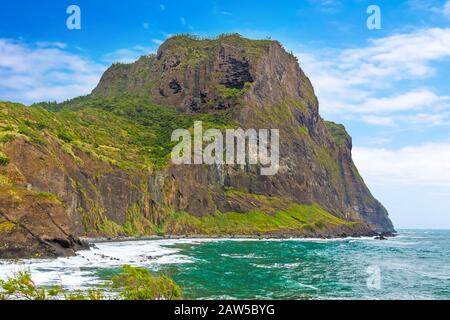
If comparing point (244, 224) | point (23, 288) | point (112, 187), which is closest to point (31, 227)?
point (23, 288)

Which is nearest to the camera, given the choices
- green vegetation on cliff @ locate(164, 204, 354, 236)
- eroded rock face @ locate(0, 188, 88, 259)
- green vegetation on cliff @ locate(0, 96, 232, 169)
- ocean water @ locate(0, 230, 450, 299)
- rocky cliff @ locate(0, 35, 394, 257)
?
ocean water @ locate(0, 230, 450, 299)

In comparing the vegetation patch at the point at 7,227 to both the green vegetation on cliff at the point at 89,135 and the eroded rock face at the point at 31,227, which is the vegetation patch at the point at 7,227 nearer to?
the eroded rock face at the point at 31,227

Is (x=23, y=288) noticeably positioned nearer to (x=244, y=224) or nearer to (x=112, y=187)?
(x=112, y=187)

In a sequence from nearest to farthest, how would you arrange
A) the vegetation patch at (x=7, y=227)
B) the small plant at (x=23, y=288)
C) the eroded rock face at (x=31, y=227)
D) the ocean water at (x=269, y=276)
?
the small plant at (x=23, y=288)
the ocean water at (x=269, y=276)
the vegetation patch at (x=7, y=227)
the eroded rock face at (x=31, y=227)

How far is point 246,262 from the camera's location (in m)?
76.1

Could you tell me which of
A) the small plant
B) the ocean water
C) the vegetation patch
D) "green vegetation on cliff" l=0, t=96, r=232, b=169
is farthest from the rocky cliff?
the small plant

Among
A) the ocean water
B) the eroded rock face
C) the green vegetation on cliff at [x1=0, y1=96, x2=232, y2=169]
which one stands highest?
the green vegetation on cliff at [x1=0, y1=96, x2=232, y2=169]

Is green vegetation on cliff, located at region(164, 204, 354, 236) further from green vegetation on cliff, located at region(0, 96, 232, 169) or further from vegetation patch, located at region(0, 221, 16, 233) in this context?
vegetation patch, located at region(0, 221, 16, 233)

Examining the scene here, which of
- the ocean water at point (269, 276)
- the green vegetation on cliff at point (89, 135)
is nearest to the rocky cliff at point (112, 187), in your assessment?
the green vegetation on cliff at point (89, 135)

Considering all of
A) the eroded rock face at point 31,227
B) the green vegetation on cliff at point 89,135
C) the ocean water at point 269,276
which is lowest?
the ocean water at point 269,276
